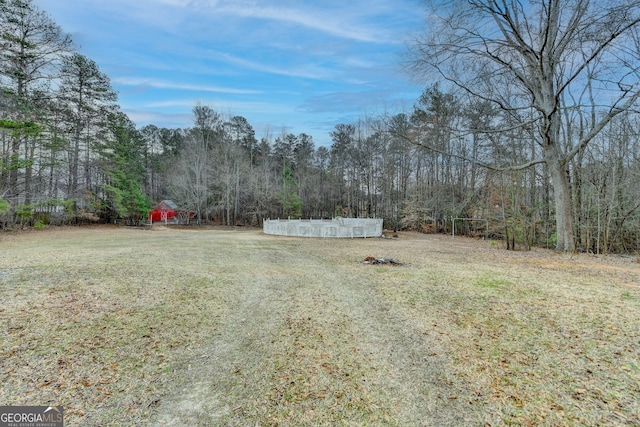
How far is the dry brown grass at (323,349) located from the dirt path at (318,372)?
0.01 meters

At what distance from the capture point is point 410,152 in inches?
944

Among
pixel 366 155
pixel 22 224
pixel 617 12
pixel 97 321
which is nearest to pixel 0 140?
pixel 22 224

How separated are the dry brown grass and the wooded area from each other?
665 cm

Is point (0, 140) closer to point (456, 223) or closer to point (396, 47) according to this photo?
point (396, 47)

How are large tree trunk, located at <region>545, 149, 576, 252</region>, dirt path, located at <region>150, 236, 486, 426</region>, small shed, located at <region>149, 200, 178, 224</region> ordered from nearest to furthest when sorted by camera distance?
dirt path, located at <region>150, 236, 486, 426</region>
large tree trunk, located at <region>545, 149, 576, 252</region>
small shed, located at <region>149, 200, 178, 224</region>

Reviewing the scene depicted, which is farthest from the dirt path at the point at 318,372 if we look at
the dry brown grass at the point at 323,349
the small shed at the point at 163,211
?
the small shed at the point at 163,211

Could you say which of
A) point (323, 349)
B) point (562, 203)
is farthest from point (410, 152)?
point (323, 349)

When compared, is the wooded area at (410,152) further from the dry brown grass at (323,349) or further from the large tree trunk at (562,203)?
the dry brown grass at (323,349)

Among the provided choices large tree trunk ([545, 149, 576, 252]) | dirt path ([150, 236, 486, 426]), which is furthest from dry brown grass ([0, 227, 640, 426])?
large tree trunk ([545, 149, 576, 252])

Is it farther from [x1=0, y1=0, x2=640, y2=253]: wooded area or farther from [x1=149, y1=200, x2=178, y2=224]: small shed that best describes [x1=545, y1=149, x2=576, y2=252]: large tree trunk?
[x1=149, y1=200, x2=178, y2=224]: small shed

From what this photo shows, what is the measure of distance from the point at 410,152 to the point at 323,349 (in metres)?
23.1

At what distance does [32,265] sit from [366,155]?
27.4m

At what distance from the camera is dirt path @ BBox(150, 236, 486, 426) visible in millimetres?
2090

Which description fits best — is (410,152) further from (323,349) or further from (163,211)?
(163,211)
